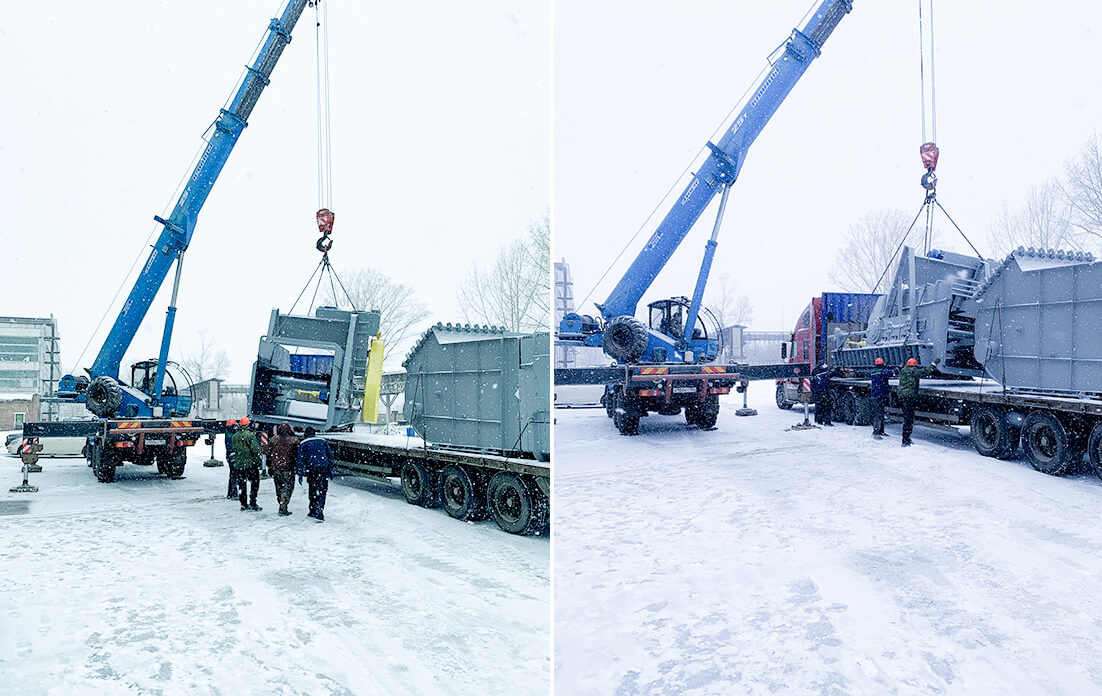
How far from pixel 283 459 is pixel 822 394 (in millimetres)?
9065

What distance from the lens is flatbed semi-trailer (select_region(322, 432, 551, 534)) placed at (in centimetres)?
639

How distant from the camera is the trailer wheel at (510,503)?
21.0 feet

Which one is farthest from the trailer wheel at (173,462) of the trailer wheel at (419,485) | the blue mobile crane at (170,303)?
the trailer wheel at (419,485)

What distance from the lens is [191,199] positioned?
11477 mm

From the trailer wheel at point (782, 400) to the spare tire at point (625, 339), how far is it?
587 cm

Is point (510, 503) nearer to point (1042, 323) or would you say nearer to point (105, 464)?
point (1042, 323)

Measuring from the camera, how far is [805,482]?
21.8ft

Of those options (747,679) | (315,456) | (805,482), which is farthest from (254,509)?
(747,679)

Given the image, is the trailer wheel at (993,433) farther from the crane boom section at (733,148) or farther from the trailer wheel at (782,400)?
the trailer wheel at (782,400)

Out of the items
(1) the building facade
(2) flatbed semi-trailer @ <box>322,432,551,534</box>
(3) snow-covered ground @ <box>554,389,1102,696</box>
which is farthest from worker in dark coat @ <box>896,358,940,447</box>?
(1) the building facade

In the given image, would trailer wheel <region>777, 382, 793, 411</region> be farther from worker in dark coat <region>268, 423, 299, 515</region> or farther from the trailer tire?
worker in dark coat <region>268, 423, 299, 515</region>

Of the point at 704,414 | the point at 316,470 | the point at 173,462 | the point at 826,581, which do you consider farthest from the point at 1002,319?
the point at 173,462

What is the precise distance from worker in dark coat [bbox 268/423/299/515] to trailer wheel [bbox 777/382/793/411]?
35.8 feet

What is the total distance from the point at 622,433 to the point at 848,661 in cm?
741
